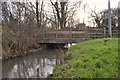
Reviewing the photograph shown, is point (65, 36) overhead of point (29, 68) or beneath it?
overhead

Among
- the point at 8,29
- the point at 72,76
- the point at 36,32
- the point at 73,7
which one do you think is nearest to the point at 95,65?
the point at 72,76

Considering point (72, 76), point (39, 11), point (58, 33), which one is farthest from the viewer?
point (39, 11)

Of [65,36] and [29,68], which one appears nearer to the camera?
[29,68]

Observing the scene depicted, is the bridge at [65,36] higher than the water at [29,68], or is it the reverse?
Result: the bridge at [65,36]

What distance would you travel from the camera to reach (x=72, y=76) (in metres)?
6.39

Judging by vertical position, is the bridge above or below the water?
above

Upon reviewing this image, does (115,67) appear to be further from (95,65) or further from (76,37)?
(76,37)

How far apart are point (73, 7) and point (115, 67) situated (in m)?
30.7

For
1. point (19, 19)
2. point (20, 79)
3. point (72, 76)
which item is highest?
point (19, 19)

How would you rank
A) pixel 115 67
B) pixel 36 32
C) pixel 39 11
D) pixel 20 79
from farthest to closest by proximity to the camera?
pixel 39 11
pixel 36 32
pixel 20 79
pixel 115 67

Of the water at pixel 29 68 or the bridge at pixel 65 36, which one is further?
the bridge at pixel 65 36

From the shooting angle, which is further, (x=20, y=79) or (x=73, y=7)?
(x=73, y=7)

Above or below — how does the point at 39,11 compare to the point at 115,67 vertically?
above

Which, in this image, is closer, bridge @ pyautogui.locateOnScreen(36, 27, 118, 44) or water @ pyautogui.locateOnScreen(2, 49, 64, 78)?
water @ pyautogui.locateOnScreen(2, 49, 64, 78)
